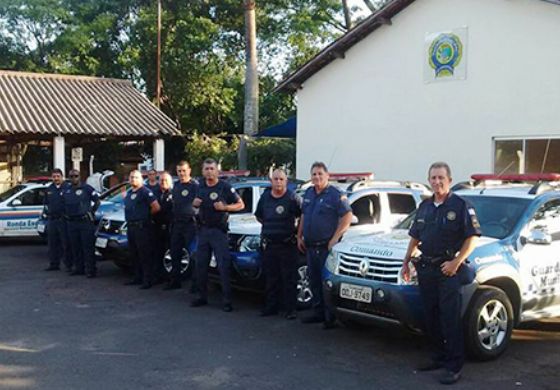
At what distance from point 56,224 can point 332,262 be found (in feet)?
19.7

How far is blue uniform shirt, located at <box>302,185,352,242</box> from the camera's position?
6.87 meters

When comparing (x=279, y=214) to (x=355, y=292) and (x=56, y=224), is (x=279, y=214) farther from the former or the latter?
(x=56, y=224)

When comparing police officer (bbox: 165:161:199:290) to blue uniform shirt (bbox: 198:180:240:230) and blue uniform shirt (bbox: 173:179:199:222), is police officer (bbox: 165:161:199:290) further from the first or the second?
blue uniform shirt (bbox: 198:180:240:230)

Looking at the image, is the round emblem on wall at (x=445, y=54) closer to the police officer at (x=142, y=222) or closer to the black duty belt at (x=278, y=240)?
the police officer at (x=142, y=222)

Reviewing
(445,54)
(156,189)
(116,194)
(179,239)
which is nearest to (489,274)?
(179,239)

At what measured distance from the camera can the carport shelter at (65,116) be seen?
1753 centimetres

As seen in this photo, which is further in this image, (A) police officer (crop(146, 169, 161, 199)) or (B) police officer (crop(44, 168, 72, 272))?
(B) police officer (crop(44, 168, 72, 272))

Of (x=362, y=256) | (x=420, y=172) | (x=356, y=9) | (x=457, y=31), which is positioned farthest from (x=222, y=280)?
(x=356, y=9)

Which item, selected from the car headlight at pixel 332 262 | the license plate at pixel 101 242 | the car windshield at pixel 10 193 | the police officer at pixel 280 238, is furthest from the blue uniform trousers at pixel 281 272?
the car windshield at pixel 10 193

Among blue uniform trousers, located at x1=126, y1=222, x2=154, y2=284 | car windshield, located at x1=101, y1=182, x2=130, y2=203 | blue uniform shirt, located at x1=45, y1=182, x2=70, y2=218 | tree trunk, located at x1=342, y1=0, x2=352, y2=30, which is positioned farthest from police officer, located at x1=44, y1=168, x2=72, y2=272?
tree trunk, located at x1=342, y1=0, x2=352, y2=30

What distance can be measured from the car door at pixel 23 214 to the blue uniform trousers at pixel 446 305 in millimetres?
10507

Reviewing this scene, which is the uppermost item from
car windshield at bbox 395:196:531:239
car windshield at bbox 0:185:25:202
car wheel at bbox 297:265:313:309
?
car windshield at bbox 395:196:531:239

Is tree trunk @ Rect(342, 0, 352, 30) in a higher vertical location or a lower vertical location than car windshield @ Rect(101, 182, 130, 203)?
higher

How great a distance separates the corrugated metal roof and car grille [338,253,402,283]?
12972 mm
